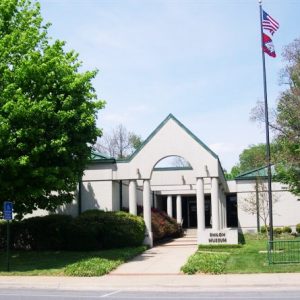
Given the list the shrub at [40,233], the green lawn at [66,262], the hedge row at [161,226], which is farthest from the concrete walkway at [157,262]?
the shrub at [40,233]

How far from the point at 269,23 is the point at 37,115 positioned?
11.4m

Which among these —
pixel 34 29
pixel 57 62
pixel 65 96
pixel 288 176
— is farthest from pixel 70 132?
pixel 288 176

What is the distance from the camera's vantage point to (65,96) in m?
21.8

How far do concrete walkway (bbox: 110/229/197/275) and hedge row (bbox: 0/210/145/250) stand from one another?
1452mm

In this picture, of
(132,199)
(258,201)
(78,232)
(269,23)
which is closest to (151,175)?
(132,199)

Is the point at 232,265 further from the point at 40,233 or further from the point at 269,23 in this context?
the point at 269,23

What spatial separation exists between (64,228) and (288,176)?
457 inches

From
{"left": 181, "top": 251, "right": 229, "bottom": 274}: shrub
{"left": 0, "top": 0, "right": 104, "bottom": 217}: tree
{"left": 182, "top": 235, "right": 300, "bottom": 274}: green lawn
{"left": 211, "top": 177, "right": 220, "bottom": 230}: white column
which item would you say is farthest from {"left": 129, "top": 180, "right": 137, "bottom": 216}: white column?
{"left": 181, "top": 251, "right": 229, "bottom": 274}: shrub

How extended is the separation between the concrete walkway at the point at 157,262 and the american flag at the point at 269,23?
1105 cm

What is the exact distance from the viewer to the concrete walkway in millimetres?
19359

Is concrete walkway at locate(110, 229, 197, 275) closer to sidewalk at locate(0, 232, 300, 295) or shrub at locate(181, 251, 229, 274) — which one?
sidewalk at locate(0, 232, 300, 295)

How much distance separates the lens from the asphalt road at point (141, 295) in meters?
13.6

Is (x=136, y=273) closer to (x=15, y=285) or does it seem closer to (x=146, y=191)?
(x=15, y=285)

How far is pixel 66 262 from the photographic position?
21578 mm
